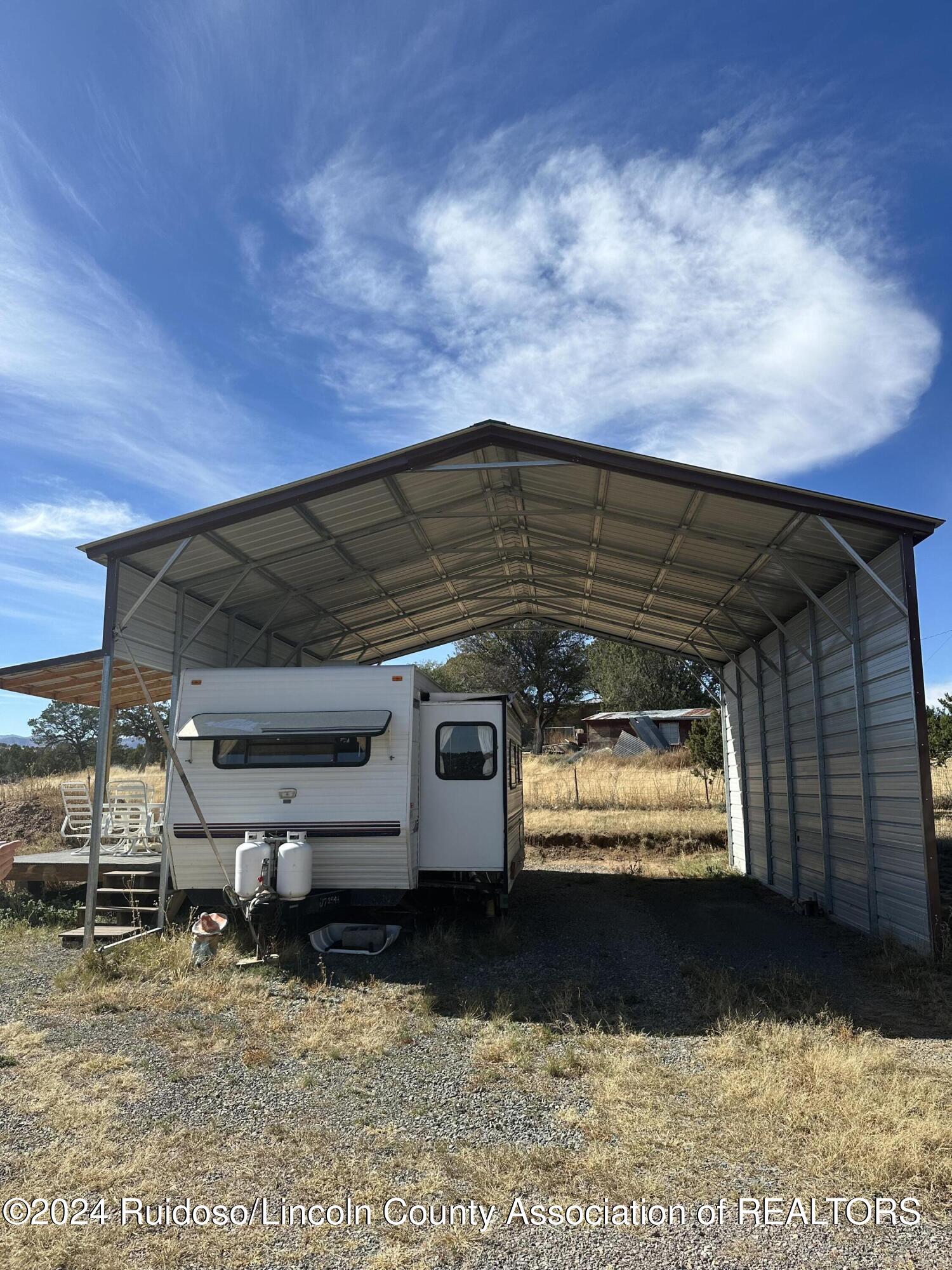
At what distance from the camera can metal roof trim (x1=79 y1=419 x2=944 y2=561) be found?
849 centimetres

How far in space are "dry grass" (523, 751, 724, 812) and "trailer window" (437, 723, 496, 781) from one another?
40.3ft

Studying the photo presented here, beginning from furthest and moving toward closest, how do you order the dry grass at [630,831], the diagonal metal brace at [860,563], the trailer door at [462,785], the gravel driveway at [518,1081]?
the dry grass at [630,831], the trailer door at [462,785], the diagonal metal brace at [860,563], the gravel driveway at [518,1081]

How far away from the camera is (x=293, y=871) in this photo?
27.6 ft

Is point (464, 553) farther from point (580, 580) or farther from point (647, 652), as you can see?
point (647, 652)

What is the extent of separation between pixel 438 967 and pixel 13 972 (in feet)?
13.0

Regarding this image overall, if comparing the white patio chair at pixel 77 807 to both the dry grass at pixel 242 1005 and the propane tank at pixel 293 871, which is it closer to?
the dry grass at pixel 242 1005

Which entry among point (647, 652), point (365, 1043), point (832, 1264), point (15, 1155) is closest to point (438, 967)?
point (365, 1043)

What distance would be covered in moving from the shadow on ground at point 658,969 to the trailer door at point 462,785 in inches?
34.3

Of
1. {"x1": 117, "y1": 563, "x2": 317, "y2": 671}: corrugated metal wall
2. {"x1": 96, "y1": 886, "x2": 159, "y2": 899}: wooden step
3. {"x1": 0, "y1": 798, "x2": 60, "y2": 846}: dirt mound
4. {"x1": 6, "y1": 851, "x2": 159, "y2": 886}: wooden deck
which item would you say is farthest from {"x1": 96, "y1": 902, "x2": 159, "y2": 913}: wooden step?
{"x1": 0, "y1": 798, "x2": 60, "y2": 846}: dirt mound

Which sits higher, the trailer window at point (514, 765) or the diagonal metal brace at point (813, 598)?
the diagonal metal brace at point (813, 598)

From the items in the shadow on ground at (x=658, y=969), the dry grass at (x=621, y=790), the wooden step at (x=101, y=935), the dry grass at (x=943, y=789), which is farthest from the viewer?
the dry grass at (x=621, y=790)

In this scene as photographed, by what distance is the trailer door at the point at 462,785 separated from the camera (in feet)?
31.1

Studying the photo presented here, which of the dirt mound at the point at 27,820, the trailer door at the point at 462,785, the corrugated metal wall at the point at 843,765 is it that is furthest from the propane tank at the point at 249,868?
the dirt mound at the point at 27,820

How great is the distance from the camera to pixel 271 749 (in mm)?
9016
